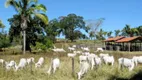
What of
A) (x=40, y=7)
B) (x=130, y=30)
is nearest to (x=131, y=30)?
(x=130, y=30)

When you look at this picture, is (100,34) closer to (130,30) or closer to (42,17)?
(130,30)

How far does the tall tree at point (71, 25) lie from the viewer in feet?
336

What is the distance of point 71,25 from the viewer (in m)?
104

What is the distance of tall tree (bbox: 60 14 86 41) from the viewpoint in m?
103

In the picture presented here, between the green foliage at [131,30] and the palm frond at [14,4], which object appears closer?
the palm frond at [14,4]

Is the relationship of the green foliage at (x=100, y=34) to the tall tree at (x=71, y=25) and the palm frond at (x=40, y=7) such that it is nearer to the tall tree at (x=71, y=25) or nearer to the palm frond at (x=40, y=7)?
the tall tree at (x=71, y=25)

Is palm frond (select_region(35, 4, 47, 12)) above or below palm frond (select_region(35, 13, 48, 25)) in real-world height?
above

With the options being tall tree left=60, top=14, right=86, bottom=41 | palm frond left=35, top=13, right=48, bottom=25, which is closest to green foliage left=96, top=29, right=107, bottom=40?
tall tree left=60, top=14, right=86, bottom=41

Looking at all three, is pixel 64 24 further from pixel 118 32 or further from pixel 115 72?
pixel 115 72

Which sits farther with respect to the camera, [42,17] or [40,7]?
[40,7]

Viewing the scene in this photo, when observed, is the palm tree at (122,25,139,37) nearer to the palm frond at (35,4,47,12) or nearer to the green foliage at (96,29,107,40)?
the green foliage at (96,29,107,40)

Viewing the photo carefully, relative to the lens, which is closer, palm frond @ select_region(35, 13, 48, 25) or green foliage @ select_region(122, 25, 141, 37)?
palm frond @ select_region(35, 13, 48, 25)

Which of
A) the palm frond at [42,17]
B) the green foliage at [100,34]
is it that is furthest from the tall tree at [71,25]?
the palm frond at [42,17]

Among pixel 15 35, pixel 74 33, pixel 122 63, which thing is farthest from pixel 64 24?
pixel 122 63
